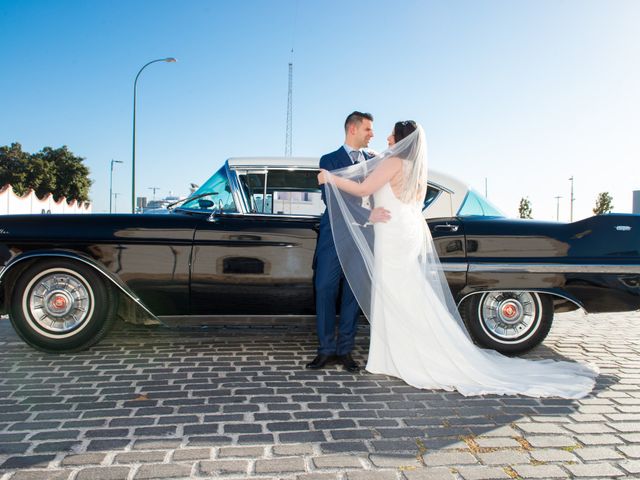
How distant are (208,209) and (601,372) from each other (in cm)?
347

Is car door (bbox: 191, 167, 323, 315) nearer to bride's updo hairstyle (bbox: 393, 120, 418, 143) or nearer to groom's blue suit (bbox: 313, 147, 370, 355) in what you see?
groom's blue suit (bbox: 313, 147, 370, 355)

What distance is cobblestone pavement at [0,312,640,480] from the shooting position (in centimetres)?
240

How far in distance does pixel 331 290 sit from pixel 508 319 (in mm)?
1600

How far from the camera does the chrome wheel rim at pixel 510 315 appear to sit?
4.40m

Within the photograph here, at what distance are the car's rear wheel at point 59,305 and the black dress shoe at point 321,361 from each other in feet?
5.60

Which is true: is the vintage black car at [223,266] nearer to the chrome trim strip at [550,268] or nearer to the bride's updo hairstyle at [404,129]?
the chrome trim strip at [550,268]

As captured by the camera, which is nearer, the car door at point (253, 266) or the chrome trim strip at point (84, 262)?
the chrome trim strip at point (84, 262)

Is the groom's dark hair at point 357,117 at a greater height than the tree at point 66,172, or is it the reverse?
the tree at point 66,172

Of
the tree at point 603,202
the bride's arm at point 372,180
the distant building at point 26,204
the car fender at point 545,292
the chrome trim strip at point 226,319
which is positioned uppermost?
the tree at point 603,202

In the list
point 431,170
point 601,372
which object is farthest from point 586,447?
point 431,170

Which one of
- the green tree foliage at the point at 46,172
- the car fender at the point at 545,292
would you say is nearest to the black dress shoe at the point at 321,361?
the car fender at the point at 545,292

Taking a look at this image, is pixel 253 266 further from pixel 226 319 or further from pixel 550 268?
pixel 550 268

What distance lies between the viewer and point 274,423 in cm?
293

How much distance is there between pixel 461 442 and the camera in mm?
2713
